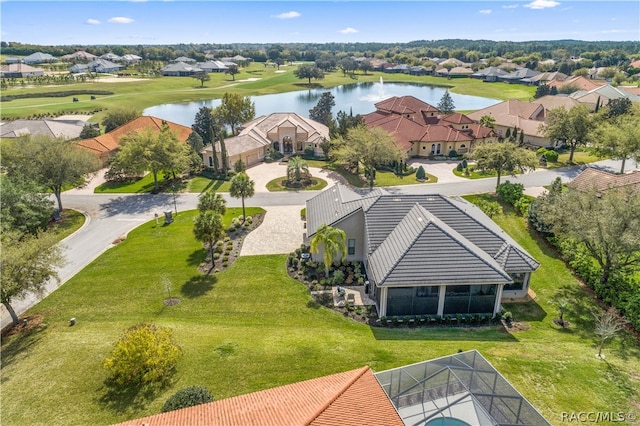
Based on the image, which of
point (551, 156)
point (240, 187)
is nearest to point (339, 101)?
point (551, 156)

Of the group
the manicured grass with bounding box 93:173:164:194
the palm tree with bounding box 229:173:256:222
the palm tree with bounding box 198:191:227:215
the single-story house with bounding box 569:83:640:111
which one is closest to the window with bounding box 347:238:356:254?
the palm tree with bounding box 198:191:227:215

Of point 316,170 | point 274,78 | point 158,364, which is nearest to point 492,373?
point 158,364

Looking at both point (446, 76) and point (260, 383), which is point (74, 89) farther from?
point (446, 76)

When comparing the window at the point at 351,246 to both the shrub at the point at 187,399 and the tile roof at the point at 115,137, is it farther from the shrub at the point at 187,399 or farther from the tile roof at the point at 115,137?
the tile roof at the point at 115,137

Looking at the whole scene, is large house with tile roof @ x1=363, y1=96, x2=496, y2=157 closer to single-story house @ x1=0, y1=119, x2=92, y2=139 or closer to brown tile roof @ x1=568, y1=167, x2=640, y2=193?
brown tile roof @ x1=568, y1=167, x2=640, y2=193

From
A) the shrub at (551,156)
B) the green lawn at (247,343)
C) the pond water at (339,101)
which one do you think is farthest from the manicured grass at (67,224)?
the shrub at (551,156)
